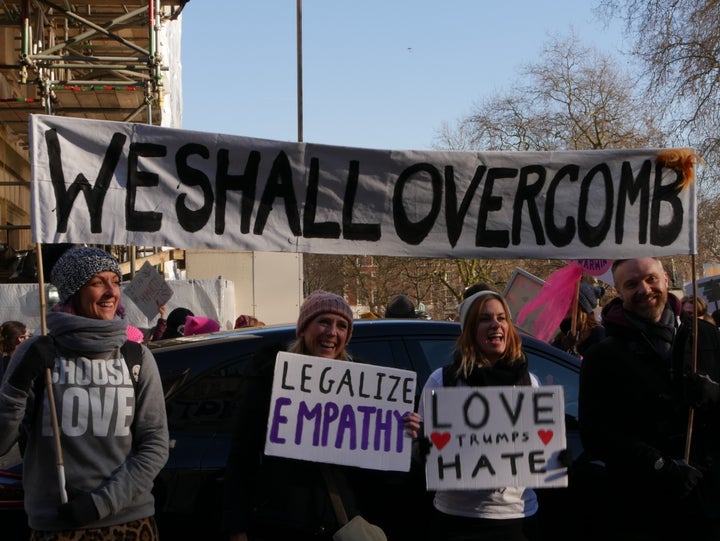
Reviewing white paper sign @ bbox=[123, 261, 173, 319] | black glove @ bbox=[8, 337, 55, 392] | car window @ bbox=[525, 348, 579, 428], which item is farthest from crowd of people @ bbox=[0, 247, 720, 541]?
white paper sign @ bbox=[123, 261, 173, 319]

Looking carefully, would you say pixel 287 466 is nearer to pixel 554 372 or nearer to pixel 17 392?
pixel 17 392

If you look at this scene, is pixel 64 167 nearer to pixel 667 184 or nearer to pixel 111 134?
pixel 111 134

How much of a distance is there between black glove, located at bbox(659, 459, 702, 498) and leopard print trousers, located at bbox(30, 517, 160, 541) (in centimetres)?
195

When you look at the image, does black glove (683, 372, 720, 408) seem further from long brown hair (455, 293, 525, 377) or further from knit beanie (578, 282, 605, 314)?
knit beanie (578, 282, 605, 314)

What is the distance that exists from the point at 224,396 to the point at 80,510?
1361 millimetres

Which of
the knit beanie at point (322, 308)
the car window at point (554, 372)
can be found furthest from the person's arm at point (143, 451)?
the car window at point (554, 372)

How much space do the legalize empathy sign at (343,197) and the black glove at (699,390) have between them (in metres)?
0.80

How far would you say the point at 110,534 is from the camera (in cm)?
367

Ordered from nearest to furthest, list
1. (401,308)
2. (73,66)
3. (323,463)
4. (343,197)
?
(323,463) < (343,197) < (401,308) < (73,66)

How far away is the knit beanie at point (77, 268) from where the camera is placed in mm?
3762

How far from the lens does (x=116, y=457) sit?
12.2ft

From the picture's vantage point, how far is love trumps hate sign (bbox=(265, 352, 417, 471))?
3.89 m

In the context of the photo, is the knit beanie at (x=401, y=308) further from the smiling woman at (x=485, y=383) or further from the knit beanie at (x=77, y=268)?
A: the knit beanie at (x=77, y=268)

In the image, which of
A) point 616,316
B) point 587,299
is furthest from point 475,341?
point 587,299
